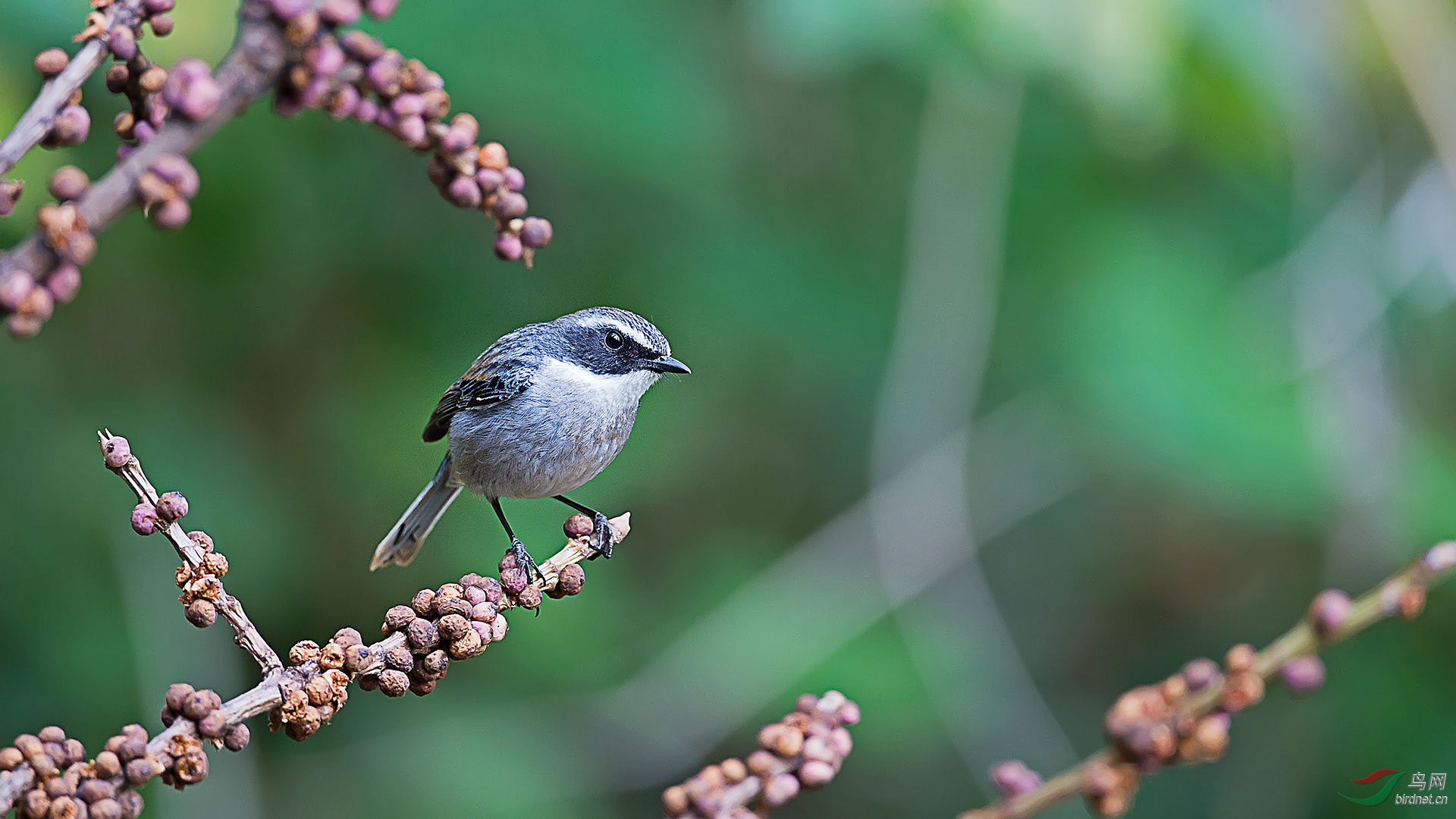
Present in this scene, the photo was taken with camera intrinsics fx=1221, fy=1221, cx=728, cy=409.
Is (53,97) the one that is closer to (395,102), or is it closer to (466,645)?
(395,102)

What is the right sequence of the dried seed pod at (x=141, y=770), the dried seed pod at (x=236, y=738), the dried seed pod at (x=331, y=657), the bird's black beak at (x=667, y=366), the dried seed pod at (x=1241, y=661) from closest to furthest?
the dried seed pod at (x=1241, y=661)
the dried seed pod at (x=141, y=770)
the dried seed pod at (x=236, y=738)
the dried seed pod at (x=331, y=657)
the bird's black beak at (x=667, y=366)

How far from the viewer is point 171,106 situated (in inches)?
45.9

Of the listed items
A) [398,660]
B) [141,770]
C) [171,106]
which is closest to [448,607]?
[398,660]

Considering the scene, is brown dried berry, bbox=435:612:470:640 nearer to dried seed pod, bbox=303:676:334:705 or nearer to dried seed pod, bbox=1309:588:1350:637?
dried seed pod, bbox=303:676:334:705

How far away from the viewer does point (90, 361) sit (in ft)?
18.9

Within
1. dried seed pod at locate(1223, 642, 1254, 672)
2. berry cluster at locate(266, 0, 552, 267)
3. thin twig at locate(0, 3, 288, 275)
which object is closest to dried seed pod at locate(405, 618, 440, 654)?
berry cluster at locate(266, 0, 552, 267)

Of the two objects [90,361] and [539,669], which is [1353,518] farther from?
[90,361]

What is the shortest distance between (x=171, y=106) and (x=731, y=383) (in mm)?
5970

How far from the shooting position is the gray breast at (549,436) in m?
3.67

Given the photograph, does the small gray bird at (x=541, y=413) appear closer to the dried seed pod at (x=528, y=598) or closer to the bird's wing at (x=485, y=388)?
the bird's wing at (x=485, y=388)

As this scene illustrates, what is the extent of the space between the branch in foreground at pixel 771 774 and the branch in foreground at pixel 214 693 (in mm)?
442

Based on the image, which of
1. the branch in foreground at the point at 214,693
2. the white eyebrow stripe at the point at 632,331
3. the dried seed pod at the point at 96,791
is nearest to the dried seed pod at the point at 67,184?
the branch in foreground at the point at 214,693

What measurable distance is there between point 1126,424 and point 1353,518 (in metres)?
1.03

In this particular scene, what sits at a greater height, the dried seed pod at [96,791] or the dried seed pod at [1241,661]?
the dried seed pod at [96,791]
